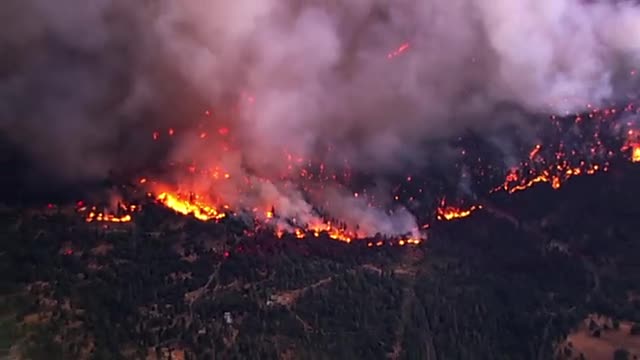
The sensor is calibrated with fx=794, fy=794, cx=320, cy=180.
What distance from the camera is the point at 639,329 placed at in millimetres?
99625

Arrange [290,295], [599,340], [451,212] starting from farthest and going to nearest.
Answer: [451,212], [290,295], [599,340]

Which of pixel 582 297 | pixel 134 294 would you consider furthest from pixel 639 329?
pixel 134 294

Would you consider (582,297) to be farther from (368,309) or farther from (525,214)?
(368,309)

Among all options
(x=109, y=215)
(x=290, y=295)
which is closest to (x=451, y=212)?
(x=290, y=295)

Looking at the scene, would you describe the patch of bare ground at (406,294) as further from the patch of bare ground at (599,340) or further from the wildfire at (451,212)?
the patch of bare ground at (599,340)

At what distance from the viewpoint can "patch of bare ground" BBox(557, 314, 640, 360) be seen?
9588 cm

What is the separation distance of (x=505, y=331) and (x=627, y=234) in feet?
88.9

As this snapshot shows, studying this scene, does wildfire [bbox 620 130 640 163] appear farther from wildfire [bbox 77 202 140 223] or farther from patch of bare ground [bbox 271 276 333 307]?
wildfire [bbox 77 202 140 223]

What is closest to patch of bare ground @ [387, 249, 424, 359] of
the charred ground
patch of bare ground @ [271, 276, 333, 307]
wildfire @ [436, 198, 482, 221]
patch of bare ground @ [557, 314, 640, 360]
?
the charred ground

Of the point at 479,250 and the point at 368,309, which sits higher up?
the point at 479,250

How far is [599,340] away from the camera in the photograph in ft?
324

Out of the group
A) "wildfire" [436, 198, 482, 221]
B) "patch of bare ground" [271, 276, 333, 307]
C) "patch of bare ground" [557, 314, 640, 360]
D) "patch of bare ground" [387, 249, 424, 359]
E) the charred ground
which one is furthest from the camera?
"wildfire" [436, 198, 482, 221]

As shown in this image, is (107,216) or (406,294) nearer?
(406,294)

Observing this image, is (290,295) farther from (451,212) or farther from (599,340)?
(599,340)
